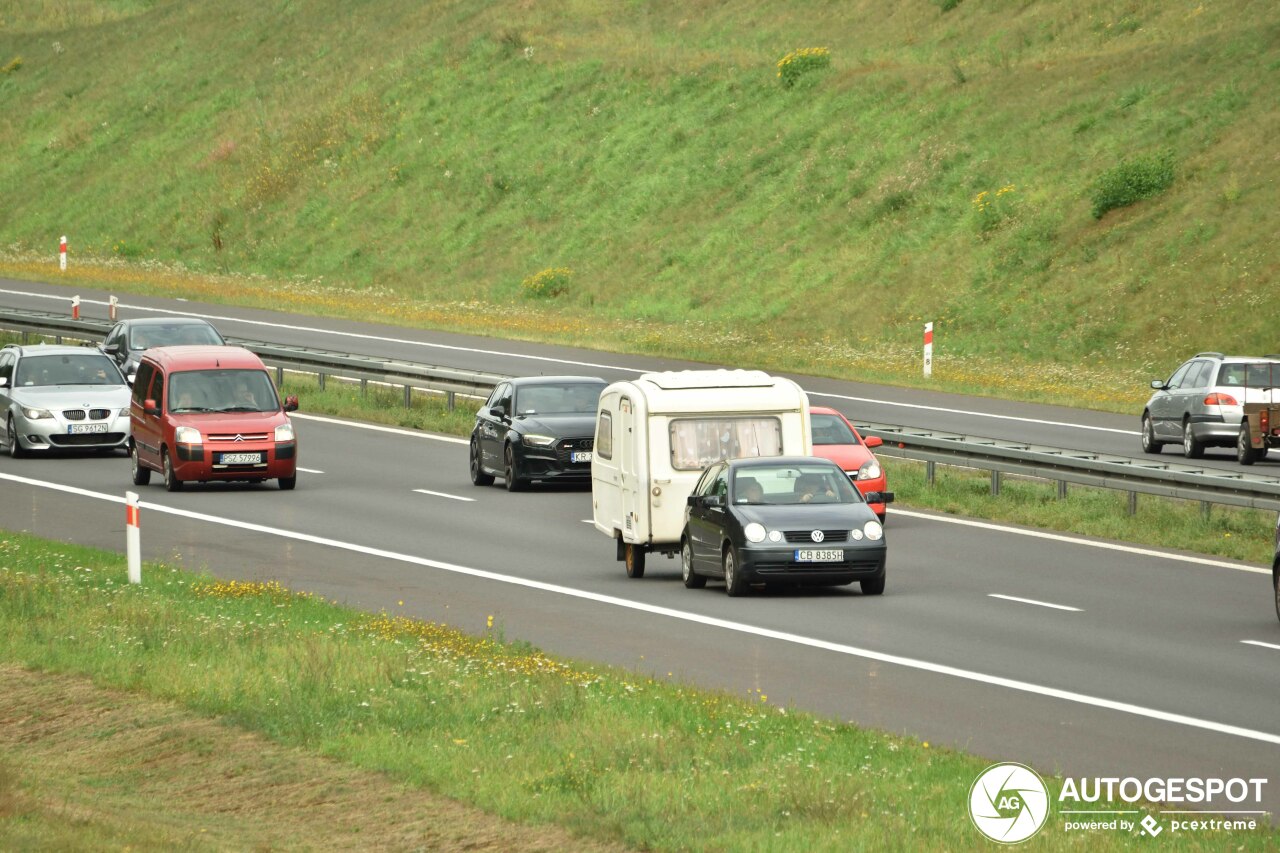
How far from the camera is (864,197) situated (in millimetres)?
56500

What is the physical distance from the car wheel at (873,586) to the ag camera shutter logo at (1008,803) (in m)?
8.66

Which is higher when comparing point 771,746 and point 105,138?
point 105,138

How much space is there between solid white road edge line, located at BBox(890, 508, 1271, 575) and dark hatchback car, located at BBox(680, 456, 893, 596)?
4.12 metres

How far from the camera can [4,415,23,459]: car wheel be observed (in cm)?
3152

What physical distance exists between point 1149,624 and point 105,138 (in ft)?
247

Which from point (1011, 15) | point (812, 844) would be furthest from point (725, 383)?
point (1011, 15)

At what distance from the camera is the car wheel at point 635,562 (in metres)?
21.7

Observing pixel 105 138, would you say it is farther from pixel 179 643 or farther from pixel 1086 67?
pixel 179 643

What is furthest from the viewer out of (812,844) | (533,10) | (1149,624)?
(533,10)

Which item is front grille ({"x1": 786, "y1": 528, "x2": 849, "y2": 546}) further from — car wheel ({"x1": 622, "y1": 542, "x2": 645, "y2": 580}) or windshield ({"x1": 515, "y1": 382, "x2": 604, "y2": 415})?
windshield ({"x1": 515, "y1": 382, "x2": 604, "y2": 415})

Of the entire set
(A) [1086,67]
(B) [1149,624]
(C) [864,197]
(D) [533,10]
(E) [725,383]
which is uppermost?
(D) [533,10]

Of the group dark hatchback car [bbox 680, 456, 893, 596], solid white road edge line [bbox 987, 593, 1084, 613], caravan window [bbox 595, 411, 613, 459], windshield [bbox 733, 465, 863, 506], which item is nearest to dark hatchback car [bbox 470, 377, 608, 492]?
caravan window [bbox 595, 411, 613, 459]

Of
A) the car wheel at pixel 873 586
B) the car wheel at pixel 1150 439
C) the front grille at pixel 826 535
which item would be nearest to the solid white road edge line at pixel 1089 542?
the car wheel at pixel 873 586

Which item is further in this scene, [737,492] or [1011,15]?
[1011,15]
